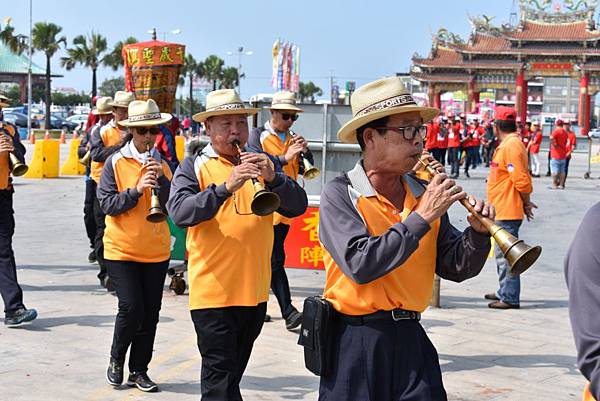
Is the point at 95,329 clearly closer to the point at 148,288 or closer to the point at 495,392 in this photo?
the point at 148,288

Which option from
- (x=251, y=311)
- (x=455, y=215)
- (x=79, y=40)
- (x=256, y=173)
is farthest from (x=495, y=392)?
(x=79, y=40)

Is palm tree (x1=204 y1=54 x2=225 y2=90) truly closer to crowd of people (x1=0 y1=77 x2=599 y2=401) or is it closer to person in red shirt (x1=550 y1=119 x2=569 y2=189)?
person in red shirt (x1=550 y1=119 x2=569 y2=189)

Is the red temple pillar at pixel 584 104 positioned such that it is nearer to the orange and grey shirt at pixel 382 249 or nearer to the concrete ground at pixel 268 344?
the concrete ground at pixel 268 344

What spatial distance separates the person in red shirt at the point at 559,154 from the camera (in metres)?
25.4

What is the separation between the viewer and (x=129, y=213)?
6.55 meters

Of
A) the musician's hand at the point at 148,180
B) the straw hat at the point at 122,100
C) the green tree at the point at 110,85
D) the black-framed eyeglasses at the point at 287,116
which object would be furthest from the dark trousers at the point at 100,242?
the green tree at the point at 110,85

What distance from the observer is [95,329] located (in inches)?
327

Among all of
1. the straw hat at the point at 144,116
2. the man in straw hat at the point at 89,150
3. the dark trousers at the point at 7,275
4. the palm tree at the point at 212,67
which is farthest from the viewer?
the palm tree at the point at 212,67

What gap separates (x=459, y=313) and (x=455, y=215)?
7.70m

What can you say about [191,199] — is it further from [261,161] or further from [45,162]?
[45,162]

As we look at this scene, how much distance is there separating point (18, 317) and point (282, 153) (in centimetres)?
260

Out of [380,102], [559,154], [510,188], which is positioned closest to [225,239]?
[380,102]

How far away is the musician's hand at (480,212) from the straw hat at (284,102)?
17.1ft

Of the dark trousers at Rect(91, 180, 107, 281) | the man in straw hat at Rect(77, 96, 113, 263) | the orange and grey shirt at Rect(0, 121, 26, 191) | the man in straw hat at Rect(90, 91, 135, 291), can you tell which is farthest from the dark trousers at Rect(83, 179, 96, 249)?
the orange and grey shirt at Rect(0, 121, 26, 191)
